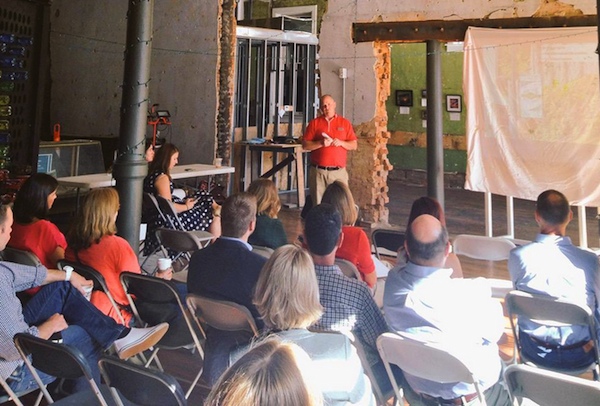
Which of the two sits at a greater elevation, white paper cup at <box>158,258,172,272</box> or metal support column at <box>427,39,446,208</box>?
metal support column at <box>427,39,446,208</box>

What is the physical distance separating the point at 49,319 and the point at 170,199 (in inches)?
125

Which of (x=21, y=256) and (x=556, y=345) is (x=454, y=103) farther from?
(x=21, y=256)

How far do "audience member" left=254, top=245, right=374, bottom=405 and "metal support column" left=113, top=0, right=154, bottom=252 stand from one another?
2.23 meters

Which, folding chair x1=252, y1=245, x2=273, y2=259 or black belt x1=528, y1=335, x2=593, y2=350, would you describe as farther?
folding chair x1=252, y1=245, x2=273, y2=259

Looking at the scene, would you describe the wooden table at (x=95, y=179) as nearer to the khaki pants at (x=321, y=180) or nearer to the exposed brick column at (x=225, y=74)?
the khaki pants at (x=321, y=180)

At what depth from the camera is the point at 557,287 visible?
3.12 metres

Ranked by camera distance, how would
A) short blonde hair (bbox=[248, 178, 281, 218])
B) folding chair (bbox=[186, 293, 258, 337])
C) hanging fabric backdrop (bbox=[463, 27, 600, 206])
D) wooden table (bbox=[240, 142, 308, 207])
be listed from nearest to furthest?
folding chair (bbox=[186, 293, 258, 337]), short blonde hair (bbox=[248, 178, 281, 218]), hanging fabric backdrop (bbox=[463, 27, 600, 206]), wooden table (bbox=[240, 142, 308, 207])

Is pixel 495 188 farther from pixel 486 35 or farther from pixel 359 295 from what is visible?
pixel 359 295

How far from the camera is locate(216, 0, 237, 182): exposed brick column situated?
973cm

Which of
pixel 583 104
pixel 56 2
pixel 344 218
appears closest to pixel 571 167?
pixel 583 104

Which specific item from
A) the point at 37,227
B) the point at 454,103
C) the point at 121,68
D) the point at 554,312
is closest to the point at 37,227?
the point at 37,227

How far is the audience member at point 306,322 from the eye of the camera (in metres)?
2.20

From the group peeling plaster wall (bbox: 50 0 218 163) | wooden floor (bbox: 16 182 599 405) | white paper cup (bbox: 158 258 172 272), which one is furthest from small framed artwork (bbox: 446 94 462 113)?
white paper cup (bbox: 158 258 172 272)

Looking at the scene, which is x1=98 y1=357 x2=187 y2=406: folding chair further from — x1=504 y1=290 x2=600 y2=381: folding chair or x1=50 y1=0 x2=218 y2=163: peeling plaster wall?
x1=50 y1=0 x2=218 y2=163: peeling plaster wall
